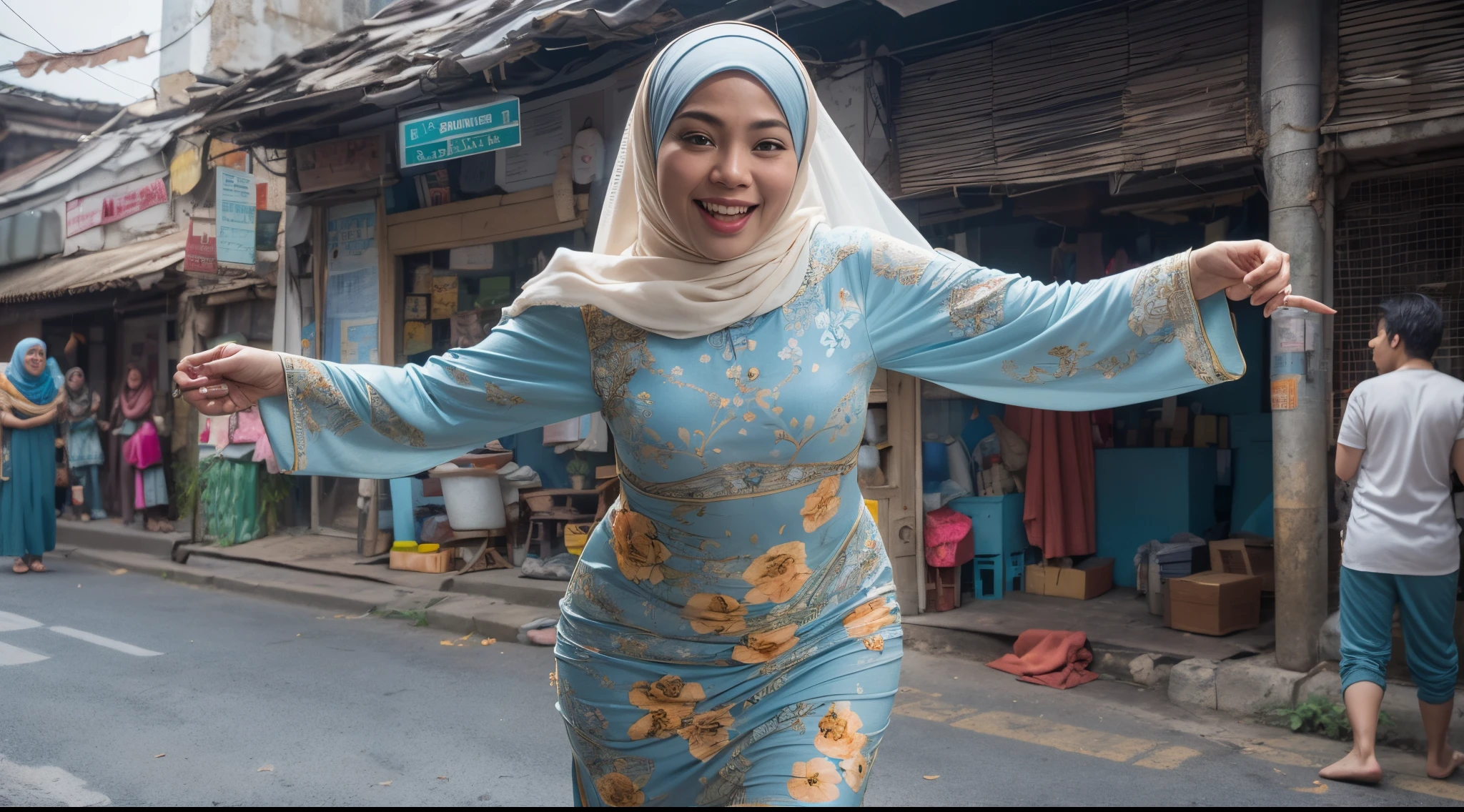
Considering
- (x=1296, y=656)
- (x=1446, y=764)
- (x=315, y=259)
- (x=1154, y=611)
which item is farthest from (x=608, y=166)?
(x=1446, y=764)

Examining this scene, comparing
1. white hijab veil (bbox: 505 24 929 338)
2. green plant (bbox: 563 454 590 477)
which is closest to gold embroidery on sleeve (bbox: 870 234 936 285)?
white hijab veil (bbox: 505 24 929 338)

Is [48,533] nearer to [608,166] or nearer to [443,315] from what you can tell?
[443,315]

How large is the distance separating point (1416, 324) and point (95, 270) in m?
15.3

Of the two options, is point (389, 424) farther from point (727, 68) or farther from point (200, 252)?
point (200, 252)

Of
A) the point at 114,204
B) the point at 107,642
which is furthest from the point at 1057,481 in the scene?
the point at 114,204

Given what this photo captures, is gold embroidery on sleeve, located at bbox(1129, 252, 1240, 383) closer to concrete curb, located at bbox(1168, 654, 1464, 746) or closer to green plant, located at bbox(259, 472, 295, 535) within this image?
concrete curb, located at bbox(1168, 654, 1464, 746)

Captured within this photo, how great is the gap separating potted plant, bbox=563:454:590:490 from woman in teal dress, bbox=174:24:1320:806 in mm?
7442

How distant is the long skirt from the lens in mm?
10859

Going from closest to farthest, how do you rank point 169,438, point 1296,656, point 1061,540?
point 1296,656 → point 1061,540 → point 169,438

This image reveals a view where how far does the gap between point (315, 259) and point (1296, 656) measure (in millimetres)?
10187

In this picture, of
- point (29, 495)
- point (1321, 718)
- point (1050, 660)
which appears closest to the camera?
point (1321, 718)

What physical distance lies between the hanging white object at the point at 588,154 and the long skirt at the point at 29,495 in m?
6.61

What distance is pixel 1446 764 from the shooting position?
178 inches

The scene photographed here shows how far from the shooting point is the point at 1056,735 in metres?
5.21
